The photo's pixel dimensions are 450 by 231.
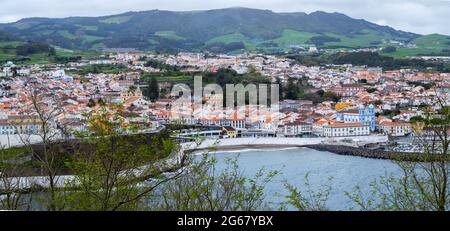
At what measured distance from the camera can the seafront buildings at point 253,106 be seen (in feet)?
33.3

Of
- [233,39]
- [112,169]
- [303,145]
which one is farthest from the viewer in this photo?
[233,39]

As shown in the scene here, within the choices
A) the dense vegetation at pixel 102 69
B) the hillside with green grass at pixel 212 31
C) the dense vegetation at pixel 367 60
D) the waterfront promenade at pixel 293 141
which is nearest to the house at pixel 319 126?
the waterfront promenade at pixel 293 141

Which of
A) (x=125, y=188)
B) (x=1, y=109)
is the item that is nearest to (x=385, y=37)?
(x=1, y=109)

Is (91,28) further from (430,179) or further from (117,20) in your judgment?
(430,179)

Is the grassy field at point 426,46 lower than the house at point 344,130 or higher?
higher

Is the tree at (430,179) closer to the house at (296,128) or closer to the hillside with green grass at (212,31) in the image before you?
the house at (296,128)

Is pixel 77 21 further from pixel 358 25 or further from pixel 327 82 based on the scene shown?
pixel 327 82

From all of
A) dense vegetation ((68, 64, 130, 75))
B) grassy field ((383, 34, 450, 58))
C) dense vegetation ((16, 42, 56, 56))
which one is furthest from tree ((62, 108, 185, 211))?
grassy field ((383, 34, 450, 58))

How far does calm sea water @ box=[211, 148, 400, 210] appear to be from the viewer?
198 inches

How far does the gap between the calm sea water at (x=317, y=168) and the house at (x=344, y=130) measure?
1285 mm

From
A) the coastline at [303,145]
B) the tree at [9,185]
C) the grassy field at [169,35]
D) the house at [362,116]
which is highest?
the grassy field at [169,35]

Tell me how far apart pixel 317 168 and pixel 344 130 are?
3.69 metres

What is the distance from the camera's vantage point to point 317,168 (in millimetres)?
7160

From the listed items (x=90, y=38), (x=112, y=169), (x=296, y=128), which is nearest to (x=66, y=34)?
(x=90, y=38)
